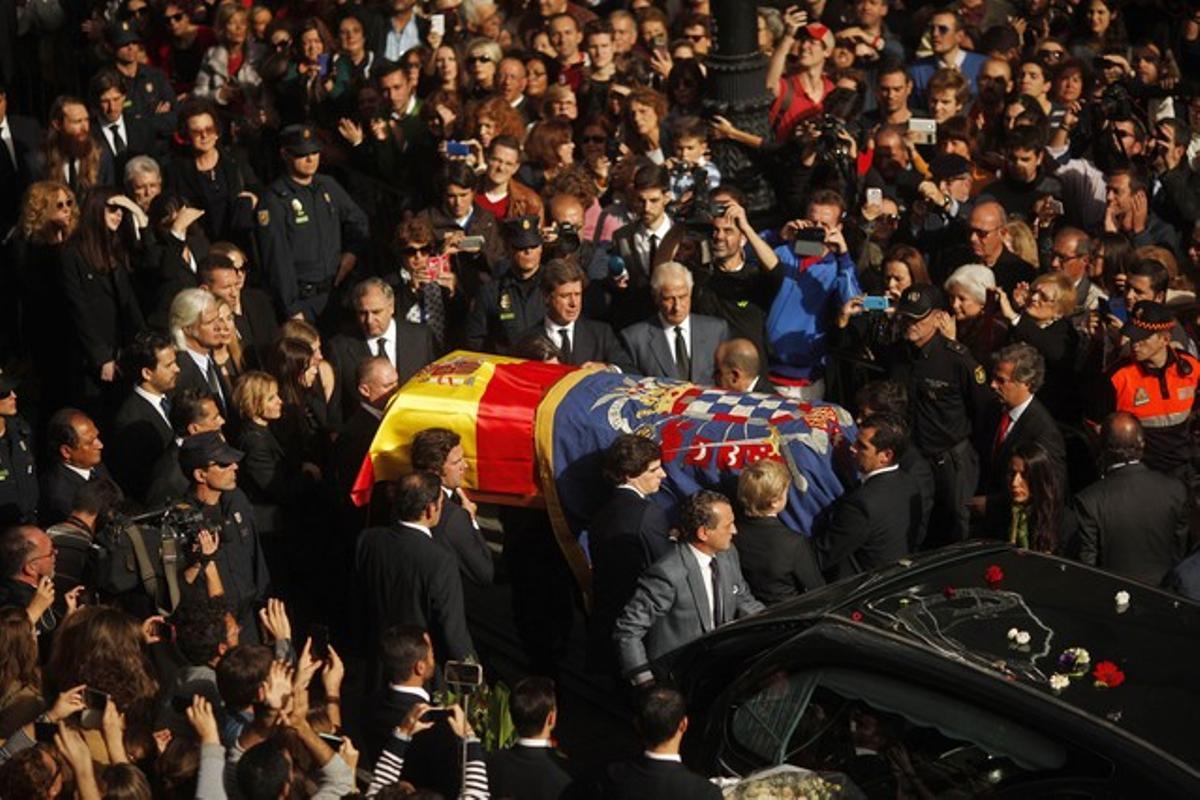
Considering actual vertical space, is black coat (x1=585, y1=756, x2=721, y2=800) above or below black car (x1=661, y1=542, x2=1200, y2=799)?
below

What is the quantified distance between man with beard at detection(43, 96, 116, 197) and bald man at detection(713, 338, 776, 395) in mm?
4400

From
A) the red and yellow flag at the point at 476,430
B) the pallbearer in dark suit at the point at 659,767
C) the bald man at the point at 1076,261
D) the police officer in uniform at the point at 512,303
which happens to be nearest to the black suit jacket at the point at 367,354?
the police officer in uniform at the point at 512,303

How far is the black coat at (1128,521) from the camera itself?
31.4 ft

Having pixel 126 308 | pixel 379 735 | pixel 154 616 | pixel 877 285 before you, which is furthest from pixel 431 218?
pixel 379 735

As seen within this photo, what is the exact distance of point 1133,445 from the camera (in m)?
9.63

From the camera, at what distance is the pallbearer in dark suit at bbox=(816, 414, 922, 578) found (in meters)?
9.63

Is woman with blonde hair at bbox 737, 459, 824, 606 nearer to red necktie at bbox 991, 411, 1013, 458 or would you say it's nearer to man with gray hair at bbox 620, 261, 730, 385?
red necktie at bbox 991, 411, 1013, 458

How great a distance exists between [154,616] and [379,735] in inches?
54.6

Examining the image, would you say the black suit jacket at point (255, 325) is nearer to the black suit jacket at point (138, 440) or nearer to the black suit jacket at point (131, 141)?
the black suit jacket at point (138, 440)

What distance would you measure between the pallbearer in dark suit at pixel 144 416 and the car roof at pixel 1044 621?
3845 millimetres

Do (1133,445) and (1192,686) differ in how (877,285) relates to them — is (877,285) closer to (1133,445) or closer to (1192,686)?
(1133,445)

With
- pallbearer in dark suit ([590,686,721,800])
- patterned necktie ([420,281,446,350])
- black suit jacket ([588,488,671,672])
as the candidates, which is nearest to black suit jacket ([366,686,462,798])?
pallbearer in dark suit ([590,686,721,800])

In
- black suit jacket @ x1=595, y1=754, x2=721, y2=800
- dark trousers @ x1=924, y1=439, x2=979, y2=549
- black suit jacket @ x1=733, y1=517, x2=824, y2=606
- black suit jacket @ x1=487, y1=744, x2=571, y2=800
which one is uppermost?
black suit jacket @ x1=595, y1=754, x2=721, y2=800

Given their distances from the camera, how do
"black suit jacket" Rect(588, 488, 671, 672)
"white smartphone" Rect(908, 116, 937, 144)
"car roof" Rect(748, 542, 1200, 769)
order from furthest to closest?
"white smartphone" Rect(908, 116, 937, 144), "black suit jacket" Rect(588, 488, 671, 672), "car roof" Rect(748, 542, 1200, 769)
